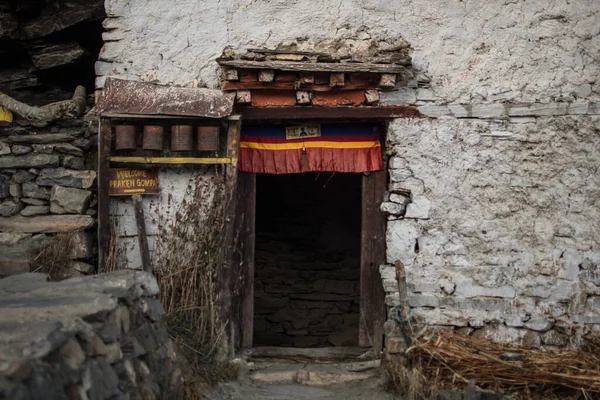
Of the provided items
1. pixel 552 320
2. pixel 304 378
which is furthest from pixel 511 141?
pixel 304 378

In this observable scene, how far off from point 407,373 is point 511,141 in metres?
2.17

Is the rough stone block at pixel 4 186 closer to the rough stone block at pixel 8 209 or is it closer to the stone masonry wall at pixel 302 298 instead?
the rough stone block at pixel 8 209

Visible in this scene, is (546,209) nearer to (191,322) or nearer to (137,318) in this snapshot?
(191,322)

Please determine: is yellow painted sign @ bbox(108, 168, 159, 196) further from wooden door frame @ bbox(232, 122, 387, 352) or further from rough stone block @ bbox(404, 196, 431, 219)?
rough stone block @ bbox(404, 196, 431, 219)

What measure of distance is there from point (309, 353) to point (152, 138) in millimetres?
2401

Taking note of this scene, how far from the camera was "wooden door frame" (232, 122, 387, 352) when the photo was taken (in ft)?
21.5

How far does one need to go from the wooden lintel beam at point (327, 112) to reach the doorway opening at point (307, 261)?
345 centimetres

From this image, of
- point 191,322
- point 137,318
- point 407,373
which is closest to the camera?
point 137,318

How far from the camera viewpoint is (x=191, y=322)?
604cm

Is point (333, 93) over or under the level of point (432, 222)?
over

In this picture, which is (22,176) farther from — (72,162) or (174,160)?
(174,160)

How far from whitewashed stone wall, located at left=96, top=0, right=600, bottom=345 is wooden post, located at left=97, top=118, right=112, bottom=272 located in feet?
1.98

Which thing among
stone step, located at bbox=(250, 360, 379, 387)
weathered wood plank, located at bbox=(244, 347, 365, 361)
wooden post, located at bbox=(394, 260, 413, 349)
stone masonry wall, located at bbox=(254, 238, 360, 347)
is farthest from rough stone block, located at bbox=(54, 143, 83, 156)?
stone masonry wall, located at bbox=(254, 238, 360, 347)

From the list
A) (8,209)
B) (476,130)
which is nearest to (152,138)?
(8,209)
